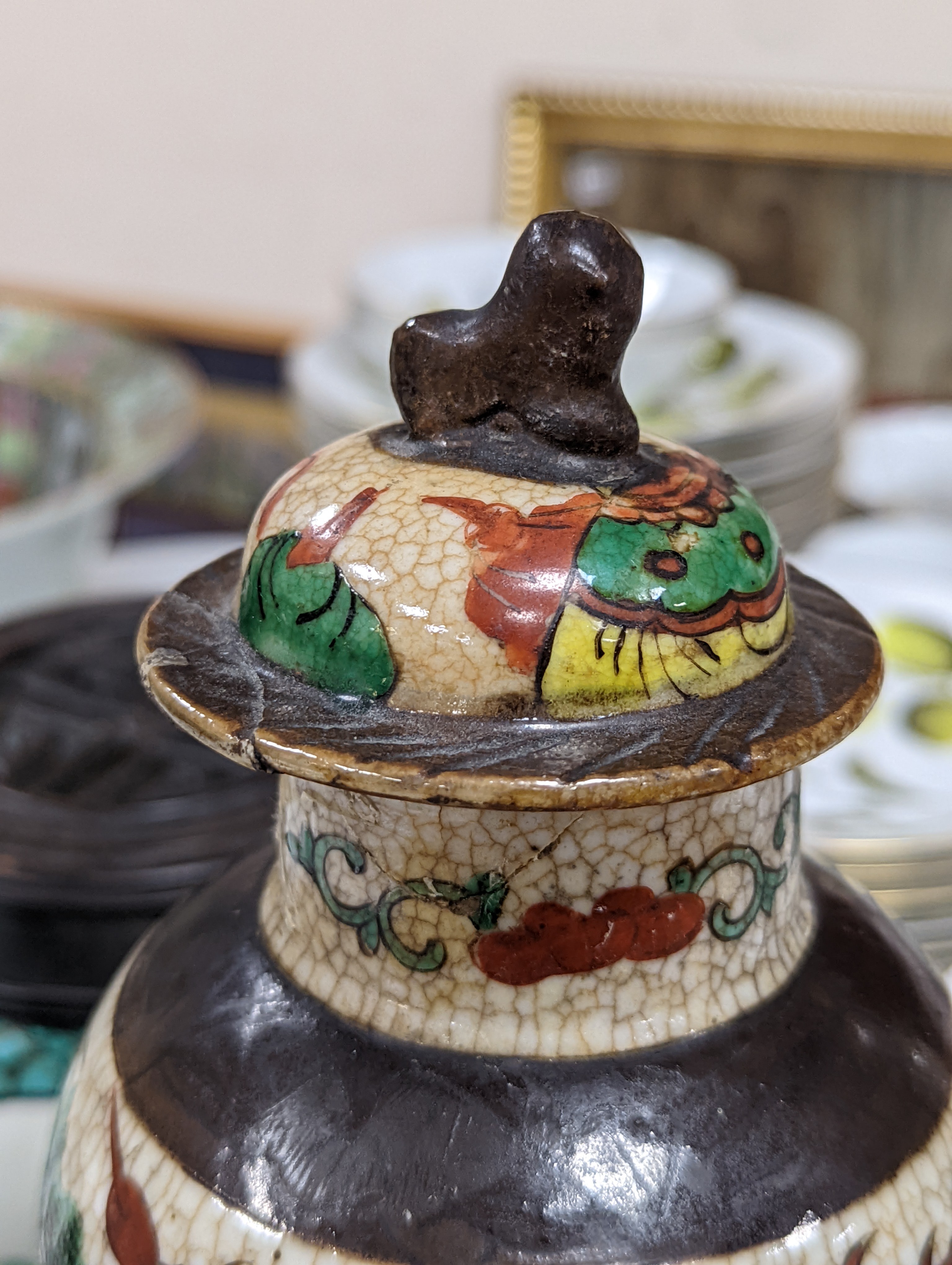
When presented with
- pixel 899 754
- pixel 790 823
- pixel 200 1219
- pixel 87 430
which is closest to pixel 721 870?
pixel 790 823

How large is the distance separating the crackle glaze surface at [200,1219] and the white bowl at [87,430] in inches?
32.4

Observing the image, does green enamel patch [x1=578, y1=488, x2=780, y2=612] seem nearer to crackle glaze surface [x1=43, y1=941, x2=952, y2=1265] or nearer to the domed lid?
the domed lid

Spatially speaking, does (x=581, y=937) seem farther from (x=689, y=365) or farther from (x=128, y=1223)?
(x=689, y=365)

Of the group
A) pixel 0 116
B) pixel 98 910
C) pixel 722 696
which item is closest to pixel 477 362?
pixel 722 696

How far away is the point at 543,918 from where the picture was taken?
0.57 metres

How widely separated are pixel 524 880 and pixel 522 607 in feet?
0.39

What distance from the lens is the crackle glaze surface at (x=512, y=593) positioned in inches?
21.1

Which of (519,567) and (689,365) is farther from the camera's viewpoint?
(689,365)

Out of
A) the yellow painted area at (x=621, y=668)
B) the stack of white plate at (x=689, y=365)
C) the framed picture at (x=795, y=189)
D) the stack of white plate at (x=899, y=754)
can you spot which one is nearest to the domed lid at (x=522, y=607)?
the yellow painted area at (x=621, y=668)

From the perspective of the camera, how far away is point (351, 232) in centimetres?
276

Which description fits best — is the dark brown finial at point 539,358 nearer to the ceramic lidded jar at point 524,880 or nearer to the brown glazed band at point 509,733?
the ceramic lidded jar at point 524,880

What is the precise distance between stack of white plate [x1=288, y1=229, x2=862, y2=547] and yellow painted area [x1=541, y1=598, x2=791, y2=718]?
896mm

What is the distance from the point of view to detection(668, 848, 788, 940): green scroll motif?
0.58m

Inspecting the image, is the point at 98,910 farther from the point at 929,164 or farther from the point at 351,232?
the point at 351,232
